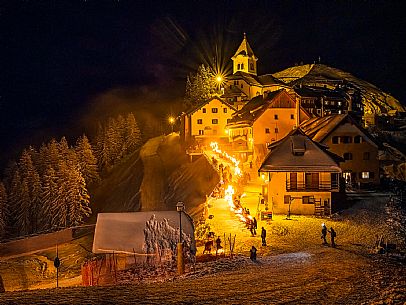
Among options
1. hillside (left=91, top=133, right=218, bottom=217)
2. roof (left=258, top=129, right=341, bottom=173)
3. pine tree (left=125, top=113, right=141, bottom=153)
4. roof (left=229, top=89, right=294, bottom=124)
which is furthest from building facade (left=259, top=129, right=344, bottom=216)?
pine tree (left=125, top=113, right=141, bottom=153)

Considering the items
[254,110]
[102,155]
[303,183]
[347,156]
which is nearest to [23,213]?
[102,155]

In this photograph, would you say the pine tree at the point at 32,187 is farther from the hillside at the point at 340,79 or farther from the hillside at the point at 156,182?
the hillside at the point at 340,79

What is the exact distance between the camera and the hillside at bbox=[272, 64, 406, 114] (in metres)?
106

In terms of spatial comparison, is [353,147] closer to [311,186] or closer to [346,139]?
[346,139]

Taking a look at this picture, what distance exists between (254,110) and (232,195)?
88.4 ft

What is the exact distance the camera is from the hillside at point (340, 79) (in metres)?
106

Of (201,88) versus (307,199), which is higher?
(201,88)

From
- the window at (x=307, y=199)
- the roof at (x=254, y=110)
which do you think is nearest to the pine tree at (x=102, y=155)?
the roof at (x=254, y=110)

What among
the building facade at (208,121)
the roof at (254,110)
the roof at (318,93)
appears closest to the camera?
the roof at (254,110)

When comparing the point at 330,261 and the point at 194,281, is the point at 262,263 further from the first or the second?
the point at 194,281

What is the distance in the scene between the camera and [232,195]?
4109 cm

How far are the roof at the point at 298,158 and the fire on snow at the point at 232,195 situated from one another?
13.5ft

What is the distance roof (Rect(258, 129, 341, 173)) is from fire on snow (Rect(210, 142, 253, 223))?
4.11 meters

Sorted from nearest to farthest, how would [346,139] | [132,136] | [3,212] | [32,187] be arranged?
[346,139] < [3,212] < [32,187] < [132,136]
